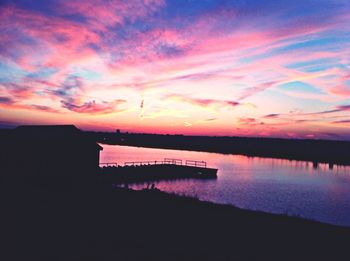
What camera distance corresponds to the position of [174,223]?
671 inches

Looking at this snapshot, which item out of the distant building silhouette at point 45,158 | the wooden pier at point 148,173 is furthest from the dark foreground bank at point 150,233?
the wooden pier at point 148,173

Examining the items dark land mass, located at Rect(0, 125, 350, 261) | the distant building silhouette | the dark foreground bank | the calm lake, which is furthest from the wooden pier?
the dark foreground bank

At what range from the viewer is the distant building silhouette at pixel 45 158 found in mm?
30672

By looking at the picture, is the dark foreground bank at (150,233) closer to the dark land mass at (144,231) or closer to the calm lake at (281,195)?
the dark land mass at (144,231)

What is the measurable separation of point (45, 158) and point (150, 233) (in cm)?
2044

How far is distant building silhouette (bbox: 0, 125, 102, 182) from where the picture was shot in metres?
30.7

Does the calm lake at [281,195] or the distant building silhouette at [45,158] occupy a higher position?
the distant building silhouette at [45,158]

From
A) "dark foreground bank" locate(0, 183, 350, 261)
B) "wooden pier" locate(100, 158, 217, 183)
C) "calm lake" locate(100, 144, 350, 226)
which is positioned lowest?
"calm lake" locate(100, 144, 350, 226)

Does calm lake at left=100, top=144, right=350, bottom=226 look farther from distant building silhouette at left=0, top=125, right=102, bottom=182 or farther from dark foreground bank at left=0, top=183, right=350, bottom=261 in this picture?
dark foreground bank at left=0, top=183, right=350, bottom=261

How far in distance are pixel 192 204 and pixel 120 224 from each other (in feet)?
26.1

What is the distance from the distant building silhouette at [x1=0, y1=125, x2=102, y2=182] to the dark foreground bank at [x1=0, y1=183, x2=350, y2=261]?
8486 millimetres

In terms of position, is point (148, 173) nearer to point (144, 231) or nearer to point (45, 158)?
point (45, 158)

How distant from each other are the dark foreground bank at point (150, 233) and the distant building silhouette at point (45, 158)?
Result: 8.49 meters

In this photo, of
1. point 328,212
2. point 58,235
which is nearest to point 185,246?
point 58,235
